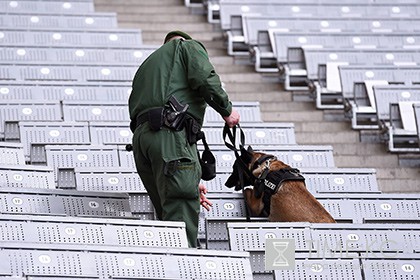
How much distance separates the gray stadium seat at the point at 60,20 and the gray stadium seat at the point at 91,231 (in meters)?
6.37

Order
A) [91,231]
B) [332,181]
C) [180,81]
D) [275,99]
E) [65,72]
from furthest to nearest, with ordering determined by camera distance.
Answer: [275,99], [65,72], [332,181], [180,81], [91,231]

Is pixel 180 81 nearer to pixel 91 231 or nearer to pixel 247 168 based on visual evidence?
pixel 247 168

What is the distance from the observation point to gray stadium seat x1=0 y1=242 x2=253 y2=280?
6.49m

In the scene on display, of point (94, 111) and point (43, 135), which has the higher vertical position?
point (94, 111)

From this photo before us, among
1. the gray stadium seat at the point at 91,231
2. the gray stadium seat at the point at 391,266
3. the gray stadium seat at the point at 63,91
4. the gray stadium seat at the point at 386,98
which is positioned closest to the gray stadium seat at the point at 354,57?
the gray stadium seat at the point at 386,98

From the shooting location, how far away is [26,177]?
8.44 meters

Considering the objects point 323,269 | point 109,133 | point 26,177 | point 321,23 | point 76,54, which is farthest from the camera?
point 321,23

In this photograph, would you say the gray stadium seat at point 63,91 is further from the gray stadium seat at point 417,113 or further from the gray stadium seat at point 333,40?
the gray stadium seat at point 417,113

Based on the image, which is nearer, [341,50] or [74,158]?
[74,158]

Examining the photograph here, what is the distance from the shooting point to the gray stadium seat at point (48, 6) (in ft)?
45.5

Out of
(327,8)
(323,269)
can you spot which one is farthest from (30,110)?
(327,8)

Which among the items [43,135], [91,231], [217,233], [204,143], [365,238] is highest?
[43,135]

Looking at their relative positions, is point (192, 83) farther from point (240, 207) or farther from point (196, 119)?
point (240, 207)

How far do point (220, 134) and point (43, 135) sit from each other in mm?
1486
